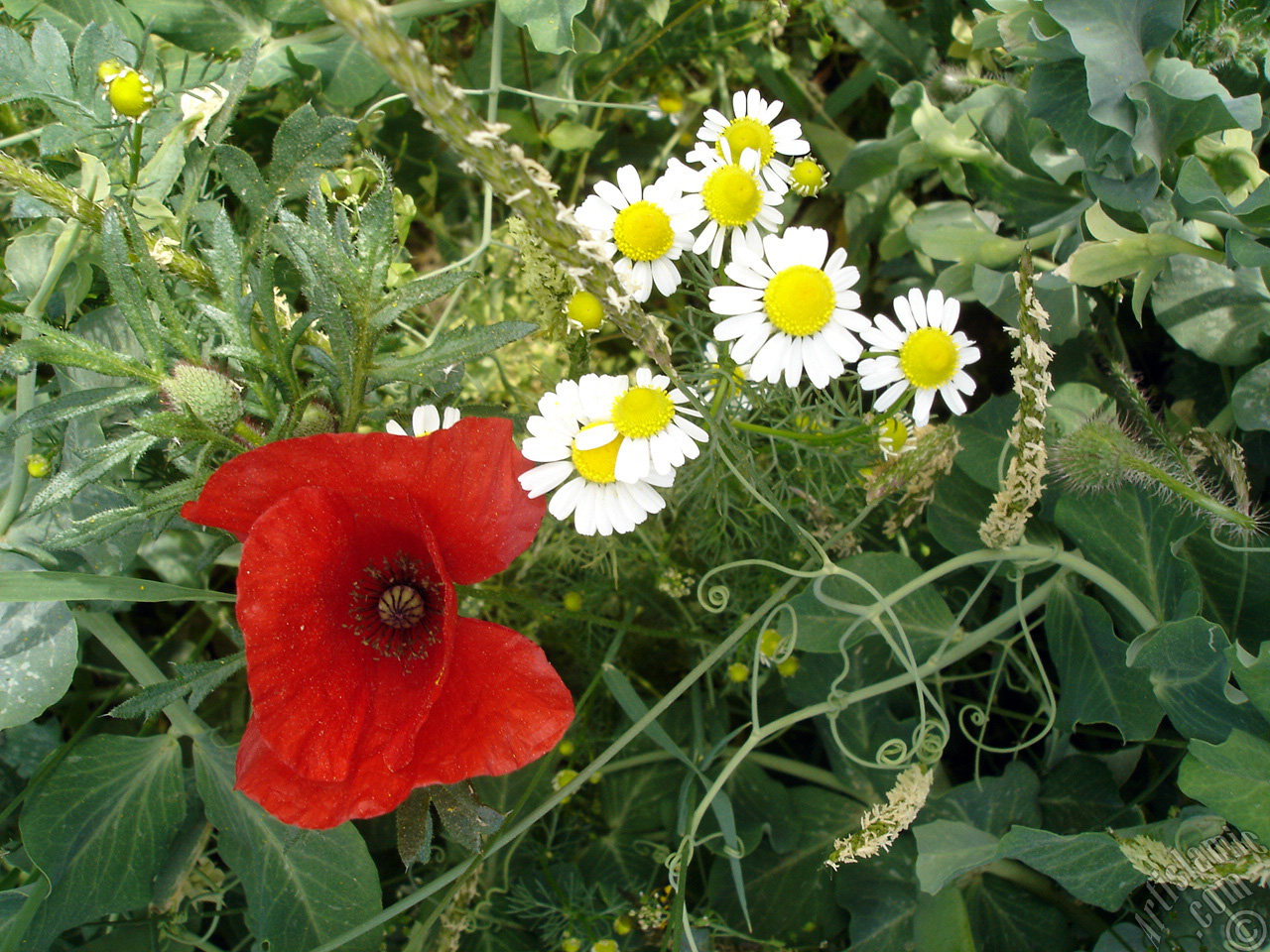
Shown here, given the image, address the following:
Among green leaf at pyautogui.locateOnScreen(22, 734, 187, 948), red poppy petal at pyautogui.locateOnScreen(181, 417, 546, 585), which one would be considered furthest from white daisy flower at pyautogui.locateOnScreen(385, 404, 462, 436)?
green leaf at pyautogui.locateOnScreen(22, 734, 187, 948)

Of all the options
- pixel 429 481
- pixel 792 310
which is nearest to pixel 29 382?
pixel 429 481

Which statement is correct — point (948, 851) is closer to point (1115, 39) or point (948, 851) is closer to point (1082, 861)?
point (1082, 861)

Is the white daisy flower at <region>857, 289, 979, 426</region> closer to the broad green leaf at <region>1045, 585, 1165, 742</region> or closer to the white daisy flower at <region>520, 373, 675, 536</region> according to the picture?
the white daisy flower at <region>520, 373, 675, 536</region>

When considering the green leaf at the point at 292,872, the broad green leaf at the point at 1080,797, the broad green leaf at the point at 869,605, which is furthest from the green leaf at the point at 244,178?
the broad green leaf at the point at 1080,797

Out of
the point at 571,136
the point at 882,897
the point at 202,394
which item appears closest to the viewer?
the point at 202,394

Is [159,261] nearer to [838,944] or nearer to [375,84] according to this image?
[375,84]

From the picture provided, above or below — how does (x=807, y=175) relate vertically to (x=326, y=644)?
above
